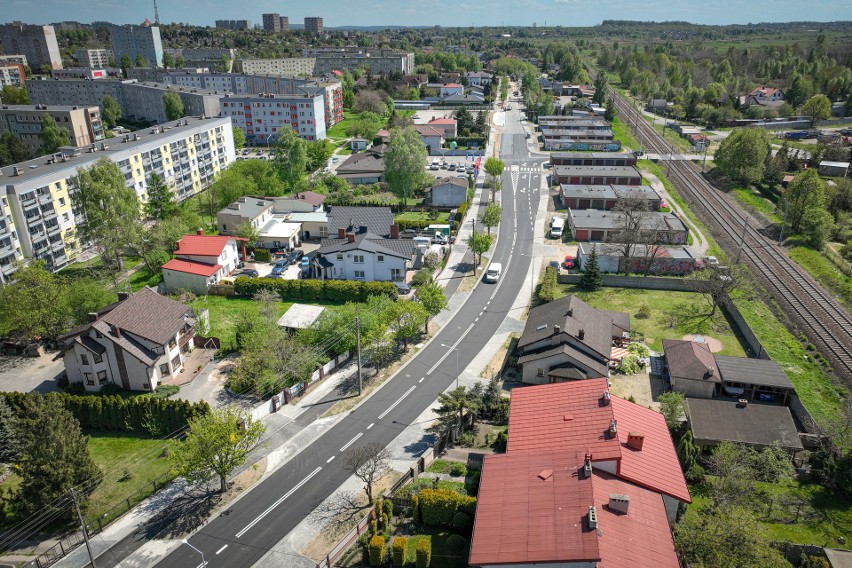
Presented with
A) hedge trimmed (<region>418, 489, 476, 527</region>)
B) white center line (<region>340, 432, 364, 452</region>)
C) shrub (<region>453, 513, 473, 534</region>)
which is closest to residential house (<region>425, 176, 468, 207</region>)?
white center line (<region>340, 432, 364, 452</region>)

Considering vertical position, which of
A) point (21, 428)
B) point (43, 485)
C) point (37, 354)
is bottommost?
point (37, 354)

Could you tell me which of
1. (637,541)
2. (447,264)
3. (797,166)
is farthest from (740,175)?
(637,541)

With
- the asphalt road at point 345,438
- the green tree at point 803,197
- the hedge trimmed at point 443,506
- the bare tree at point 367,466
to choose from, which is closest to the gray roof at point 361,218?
the asphalt road at point 345,438

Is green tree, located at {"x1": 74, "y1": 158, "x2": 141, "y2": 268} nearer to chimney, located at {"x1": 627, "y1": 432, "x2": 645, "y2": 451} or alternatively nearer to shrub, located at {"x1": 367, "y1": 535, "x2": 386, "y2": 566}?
shrub, located at {"x1": 367, "y1": 535, "x2": 386, "y2": 566}

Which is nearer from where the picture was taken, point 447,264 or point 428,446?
point 428,446

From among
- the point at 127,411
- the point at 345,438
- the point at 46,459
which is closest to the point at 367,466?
the point at 345,438

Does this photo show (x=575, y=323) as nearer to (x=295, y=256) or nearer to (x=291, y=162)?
(x=295, y=256)

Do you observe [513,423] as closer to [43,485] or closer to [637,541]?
[637,541]
